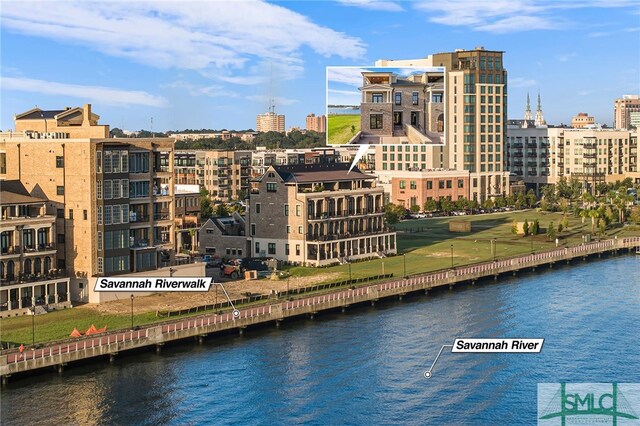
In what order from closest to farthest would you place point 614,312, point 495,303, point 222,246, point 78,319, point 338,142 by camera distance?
point 78,319, point 614,312, point 495,303, point 338,142, point 222,246

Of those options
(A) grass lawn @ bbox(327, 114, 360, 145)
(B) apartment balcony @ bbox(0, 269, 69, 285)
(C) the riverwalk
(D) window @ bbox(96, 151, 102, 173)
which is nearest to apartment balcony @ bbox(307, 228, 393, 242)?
(A) grass lawn @ bbox(327, 114, 360, 145)

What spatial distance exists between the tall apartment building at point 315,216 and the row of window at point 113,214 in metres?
24.9

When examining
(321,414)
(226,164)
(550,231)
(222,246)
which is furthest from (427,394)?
(226,164)

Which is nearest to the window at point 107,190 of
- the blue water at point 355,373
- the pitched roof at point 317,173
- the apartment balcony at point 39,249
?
the apartment balcony at point 39,249

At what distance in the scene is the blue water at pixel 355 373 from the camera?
5894cm

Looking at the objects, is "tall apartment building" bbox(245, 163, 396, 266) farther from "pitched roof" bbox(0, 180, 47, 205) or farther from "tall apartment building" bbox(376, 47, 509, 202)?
"tall apartment building" bbox(376, 47, 509, 202)

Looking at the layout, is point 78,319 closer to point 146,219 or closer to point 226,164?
→ point 146,219

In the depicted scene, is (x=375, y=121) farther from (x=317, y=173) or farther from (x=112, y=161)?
(x=112, y=161)

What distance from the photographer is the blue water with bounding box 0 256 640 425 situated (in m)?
58.9

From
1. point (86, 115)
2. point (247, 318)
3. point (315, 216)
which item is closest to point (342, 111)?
point (315, 216)

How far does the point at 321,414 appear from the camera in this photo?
58.6 metres

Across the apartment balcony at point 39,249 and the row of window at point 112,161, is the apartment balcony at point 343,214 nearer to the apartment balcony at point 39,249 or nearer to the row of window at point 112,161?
the row of window at point 112,161

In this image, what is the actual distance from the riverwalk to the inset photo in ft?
49.4

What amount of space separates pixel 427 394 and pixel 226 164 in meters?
125
